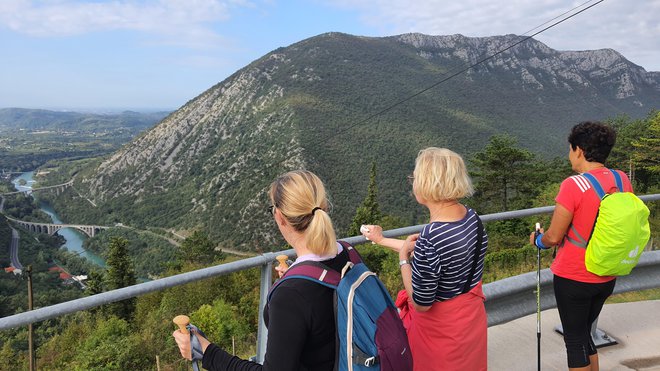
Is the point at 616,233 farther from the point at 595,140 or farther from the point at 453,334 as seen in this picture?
the point at 453,334

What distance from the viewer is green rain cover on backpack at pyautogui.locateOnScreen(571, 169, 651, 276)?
7.27ft

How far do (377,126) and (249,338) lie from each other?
314 feet

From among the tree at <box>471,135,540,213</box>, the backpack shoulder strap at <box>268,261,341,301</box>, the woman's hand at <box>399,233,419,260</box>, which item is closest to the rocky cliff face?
the tree at <box>471,135,540,213</box>

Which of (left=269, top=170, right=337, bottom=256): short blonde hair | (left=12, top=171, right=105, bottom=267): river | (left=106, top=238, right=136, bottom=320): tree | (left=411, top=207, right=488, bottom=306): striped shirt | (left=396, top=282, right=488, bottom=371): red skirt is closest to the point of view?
(left=269, top=170, right=337, bottom=256): short blonde hair

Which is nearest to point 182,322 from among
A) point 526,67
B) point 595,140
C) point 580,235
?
point 580,235

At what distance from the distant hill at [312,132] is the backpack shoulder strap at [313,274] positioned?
195 feet

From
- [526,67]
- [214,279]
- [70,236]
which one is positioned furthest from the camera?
[526,67]

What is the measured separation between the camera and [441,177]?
6.40 feet

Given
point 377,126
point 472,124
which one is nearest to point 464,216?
point 377,126

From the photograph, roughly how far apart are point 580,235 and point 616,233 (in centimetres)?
17

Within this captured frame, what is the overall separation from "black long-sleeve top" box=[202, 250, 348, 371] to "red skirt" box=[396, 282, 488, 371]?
654mm

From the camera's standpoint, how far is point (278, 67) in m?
130

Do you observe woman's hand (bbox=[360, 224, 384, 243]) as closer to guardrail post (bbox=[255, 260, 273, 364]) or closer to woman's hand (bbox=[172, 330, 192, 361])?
guardrail post (bbox=[255, 260, 273, 364])

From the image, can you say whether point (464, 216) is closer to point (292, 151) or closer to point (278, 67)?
point (292, 151)
